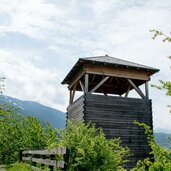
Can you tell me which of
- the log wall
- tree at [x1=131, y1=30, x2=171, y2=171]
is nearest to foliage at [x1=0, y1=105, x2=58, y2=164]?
the log wall

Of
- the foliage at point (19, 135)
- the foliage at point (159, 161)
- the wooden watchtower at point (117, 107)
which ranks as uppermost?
the wooden watchtower at point (117, 107)

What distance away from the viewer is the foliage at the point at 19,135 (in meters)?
16.3

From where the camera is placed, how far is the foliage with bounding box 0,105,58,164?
16.3 meters

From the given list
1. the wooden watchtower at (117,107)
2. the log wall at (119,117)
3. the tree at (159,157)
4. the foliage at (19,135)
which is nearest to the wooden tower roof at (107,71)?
the wooden watchtower at (117,107)

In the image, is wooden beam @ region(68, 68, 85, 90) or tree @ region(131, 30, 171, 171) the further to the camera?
wooden beam @ region(68, 68, 85, 90)

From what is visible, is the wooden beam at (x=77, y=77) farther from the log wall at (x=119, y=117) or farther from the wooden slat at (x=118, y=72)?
the log wall at (x=119, y=117)

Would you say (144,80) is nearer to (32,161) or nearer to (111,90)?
(111,90)

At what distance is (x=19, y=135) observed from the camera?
1814cm

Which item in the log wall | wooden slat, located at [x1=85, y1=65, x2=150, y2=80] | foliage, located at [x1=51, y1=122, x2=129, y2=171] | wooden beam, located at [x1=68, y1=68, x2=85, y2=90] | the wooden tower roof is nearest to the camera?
foliage, located at [x1=51, y1=122, x2=129, y2=171]

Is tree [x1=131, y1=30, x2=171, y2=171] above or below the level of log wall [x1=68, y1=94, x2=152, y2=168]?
below

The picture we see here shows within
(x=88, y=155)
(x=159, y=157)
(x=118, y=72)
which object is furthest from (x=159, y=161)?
(x=118, y=72)

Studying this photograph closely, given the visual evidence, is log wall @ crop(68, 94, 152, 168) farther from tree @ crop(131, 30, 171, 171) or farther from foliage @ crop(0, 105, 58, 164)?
tree @ crop(131, 30, 171, 171)

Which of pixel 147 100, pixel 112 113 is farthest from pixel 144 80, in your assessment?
pixel 112 113

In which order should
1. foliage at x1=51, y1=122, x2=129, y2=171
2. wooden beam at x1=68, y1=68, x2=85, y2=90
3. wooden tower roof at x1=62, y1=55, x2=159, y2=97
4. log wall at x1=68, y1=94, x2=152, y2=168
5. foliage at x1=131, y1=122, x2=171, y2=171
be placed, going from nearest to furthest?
foliage at x1=131, y1=122, x2=171, y2=171, foliage at x1=51, y1=122, x2=129, y2=171, log wall at x1=68, y1=94, x2=152, y2=168, wooden tower roof at x1=62, y1=55, x2=159, y2=97, wooden beam at x1=68, y1=68, x2=85, y2=90
